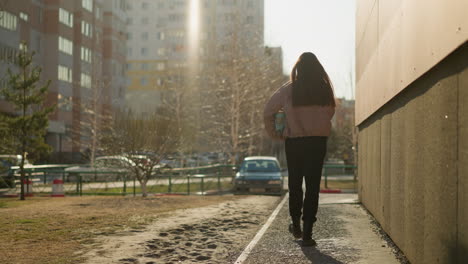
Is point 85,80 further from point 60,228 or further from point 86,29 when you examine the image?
point 60,228

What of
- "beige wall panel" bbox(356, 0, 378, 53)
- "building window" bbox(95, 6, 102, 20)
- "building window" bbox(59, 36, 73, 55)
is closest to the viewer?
"beige wall panel" bbox(356, 0, 378, 53)

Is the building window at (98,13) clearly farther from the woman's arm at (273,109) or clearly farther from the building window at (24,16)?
the woman's arm at (273,109)

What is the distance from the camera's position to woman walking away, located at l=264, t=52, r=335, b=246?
5.59 metres

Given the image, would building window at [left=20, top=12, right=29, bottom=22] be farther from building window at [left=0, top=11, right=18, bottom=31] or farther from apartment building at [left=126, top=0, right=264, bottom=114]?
apartment building at [left=126, top=0, right=264, bottom=114]

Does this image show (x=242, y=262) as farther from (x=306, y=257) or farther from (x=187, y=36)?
(x=187, y=36)

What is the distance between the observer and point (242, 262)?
16.5 ft

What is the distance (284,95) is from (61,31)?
4937 cm

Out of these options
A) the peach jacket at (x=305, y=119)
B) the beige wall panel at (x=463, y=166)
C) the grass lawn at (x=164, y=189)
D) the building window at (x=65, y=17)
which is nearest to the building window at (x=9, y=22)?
the building window at (x=65, y=17)

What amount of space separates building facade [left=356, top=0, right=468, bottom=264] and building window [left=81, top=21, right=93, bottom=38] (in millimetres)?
53236

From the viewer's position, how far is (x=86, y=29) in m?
58.0

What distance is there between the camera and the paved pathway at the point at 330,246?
16.7ft

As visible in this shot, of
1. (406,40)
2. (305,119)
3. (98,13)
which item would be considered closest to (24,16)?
(98,13)

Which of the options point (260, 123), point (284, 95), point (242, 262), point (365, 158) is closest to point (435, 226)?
point (242, 262)

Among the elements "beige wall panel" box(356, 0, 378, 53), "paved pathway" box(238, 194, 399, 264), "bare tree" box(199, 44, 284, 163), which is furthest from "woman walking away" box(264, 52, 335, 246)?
"bare tree" box(199, 44, 284, 163)
